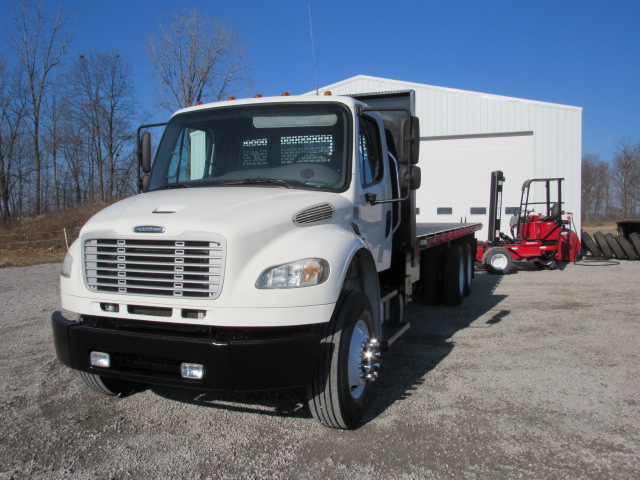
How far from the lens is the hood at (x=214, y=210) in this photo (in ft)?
10.4

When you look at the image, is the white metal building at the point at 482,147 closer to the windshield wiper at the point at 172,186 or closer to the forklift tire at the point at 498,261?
the forklift tire at the point at 498,261

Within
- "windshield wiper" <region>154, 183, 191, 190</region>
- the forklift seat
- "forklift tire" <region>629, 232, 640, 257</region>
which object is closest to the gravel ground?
"windshield wiper" <region>154, 183, 191, 190</region>

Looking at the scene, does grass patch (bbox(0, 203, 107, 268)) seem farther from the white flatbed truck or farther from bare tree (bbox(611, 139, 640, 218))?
bare tree (bbox(611, 139, 640, 218))

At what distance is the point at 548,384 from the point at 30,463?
4.01 m

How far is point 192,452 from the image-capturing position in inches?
131

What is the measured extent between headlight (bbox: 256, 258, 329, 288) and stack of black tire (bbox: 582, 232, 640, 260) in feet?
50.1

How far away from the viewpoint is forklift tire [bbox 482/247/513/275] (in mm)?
12805

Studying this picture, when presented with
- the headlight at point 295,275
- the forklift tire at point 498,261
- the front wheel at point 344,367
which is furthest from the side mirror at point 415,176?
the forklift tire at point 498,261

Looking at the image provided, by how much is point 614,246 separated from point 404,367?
1332 cm

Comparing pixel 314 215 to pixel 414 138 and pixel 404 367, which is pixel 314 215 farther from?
pixel 404 367

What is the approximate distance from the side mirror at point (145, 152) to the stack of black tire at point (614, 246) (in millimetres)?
15006

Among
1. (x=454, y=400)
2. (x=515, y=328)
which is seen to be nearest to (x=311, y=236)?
(x=454, y=400)

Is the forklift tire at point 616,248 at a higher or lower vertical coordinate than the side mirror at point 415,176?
lower

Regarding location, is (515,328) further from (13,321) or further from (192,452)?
(13,321)
